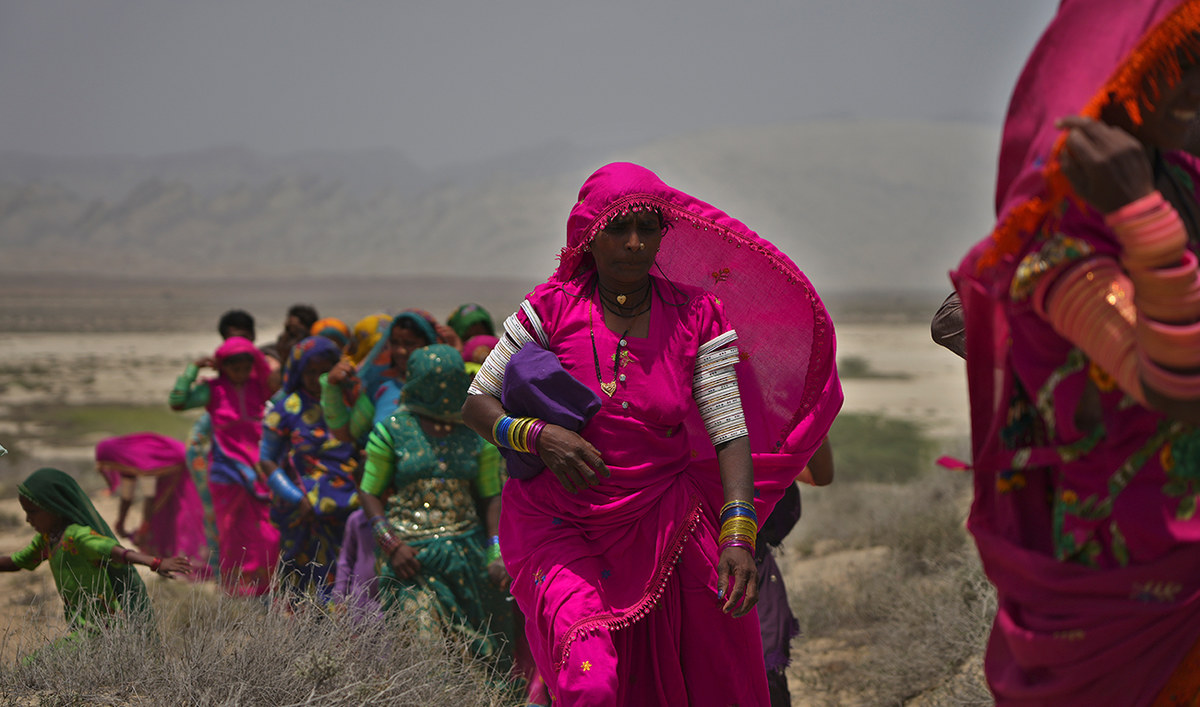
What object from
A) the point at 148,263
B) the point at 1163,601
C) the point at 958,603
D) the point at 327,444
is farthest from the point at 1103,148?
the point at 148,263

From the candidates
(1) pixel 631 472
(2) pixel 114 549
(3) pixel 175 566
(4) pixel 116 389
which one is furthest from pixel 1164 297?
(4) pixel 116 389

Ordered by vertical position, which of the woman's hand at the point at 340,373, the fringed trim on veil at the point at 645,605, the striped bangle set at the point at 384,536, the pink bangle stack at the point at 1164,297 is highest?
the pink bangle stack at the point at 1164,297

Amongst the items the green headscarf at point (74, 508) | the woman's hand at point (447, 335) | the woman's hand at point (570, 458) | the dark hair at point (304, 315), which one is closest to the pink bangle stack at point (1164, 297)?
the woman's hand at point (570, 458)

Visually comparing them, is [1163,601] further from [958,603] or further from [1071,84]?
[958,603]

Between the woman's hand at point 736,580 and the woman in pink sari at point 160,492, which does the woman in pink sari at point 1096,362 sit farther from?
the woman in pink sari at point 160,492

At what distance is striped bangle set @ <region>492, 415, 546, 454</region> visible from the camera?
3.58 m

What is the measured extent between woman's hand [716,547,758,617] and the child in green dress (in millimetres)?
2703

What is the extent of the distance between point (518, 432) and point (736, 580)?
2.77 ft

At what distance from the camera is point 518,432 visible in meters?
3.63

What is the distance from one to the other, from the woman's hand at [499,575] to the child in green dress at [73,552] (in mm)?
1402

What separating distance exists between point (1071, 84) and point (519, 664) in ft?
13.2

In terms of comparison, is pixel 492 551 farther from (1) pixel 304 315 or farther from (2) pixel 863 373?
(2) pixel 863 373

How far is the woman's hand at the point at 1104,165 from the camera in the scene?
89.1 inches

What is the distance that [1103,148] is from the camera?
7.51 ft
